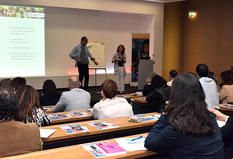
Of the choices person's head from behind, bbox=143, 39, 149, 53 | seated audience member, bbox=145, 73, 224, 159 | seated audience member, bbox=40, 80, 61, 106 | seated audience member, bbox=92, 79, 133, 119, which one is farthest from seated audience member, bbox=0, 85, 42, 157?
person's head from behind, bbox=143, 39, 149, 53

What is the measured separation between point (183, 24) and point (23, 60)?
22.9 ft

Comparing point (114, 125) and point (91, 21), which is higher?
point (91, 21)

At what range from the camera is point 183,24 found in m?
12.3

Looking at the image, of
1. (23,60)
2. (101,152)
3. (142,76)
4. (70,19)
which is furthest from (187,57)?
(101,152)

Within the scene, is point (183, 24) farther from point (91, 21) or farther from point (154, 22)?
point (91, 21)

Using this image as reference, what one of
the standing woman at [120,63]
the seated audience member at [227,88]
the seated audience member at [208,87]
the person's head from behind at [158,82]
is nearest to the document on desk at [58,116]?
the person's head from behind at [158,82]

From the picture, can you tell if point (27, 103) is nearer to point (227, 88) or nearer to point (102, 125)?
point (102, 125)

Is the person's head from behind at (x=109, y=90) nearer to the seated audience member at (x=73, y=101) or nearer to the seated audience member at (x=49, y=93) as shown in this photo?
the seated audience member at (x=73, y=101)

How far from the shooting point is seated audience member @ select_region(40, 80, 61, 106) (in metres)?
4.50

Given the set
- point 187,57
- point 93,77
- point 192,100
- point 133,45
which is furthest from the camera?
point 187,57

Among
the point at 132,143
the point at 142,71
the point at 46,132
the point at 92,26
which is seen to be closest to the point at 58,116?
the point at 46,132

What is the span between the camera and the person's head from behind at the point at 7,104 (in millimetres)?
2002

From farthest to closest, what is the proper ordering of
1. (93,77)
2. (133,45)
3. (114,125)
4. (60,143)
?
(133,45)
(93,77)
(114,125)
(60,143)

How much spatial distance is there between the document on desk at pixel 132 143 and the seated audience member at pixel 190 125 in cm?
36
